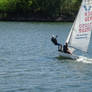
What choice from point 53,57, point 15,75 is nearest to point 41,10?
point 53,57

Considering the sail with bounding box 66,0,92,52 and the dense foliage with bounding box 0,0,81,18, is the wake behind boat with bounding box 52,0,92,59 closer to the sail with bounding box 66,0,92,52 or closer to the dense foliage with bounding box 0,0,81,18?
the sail with bounding box 66,0,92,52

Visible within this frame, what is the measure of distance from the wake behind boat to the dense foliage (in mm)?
80556

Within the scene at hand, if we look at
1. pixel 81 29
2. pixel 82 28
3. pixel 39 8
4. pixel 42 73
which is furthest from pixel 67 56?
pixel 39 8

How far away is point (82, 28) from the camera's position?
111ft

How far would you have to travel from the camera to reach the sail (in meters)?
32.6

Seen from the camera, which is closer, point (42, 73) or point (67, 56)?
point (42, 73)

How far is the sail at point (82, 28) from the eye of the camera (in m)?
32.6

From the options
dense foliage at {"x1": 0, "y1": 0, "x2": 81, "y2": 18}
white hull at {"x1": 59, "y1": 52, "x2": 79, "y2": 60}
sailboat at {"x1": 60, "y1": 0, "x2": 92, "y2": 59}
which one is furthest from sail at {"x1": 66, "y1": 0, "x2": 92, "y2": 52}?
dense foliage at {"x1": 0, "y1": 0, "x2": 81, "y2": 18}

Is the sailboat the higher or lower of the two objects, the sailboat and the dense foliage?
the higher

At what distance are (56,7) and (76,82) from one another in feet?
300

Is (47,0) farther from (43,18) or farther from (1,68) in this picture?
(1,68)

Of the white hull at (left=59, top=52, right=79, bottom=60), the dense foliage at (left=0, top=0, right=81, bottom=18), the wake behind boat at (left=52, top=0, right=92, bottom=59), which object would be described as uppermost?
the wake behind boat at (left=52, top=0, right=92, bottom=59)

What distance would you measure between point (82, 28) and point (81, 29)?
0.45 ft

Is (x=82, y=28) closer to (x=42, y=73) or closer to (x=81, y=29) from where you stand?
(x=81, y=29)
